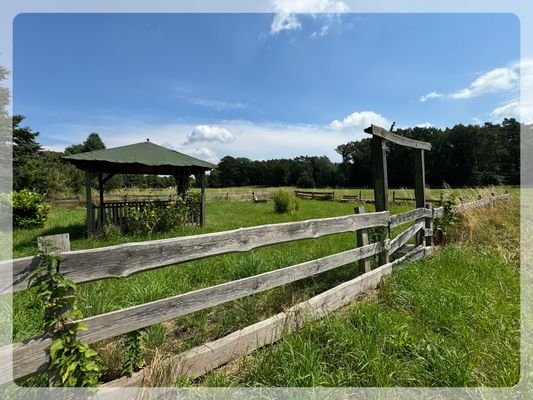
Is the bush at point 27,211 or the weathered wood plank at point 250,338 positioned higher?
the bush at point 27,211

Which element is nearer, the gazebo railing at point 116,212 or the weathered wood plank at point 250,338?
the weathered wood plank at point 250,338

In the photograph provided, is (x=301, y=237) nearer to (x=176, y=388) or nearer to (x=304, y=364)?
(x=304, y=364)

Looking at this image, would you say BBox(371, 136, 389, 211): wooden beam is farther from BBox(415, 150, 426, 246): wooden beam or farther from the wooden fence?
BBox(415, 150, 426, 246): wooden beam

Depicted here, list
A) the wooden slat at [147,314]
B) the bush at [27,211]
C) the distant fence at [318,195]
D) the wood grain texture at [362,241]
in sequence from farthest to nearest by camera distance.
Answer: the distant fence at [318,195]
the bush at [27,211]
the wood grain texture at [362,241]
the wooden slat at [147,314]

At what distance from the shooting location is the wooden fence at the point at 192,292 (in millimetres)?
1624

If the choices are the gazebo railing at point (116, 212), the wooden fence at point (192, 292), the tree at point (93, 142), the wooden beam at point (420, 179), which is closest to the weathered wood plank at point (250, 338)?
the wooden fence at point (192, 292)

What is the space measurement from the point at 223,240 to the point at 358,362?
1.49 metres

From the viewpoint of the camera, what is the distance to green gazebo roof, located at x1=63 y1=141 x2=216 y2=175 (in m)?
9.57

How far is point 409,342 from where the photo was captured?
2619 mm

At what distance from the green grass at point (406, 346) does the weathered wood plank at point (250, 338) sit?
4.6 inches

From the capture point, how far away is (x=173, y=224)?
32.4 feet

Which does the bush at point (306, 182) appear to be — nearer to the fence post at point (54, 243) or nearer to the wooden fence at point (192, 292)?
the wooden fence at point (192, 292)

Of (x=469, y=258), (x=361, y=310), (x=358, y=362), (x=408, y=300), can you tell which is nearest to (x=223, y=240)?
(x=358, y=362)

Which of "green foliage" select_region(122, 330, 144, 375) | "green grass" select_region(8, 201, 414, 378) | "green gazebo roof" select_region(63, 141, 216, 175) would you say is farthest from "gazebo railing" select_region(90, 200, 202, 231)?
"green foliage" select_region(122, 330, 144, 375)
